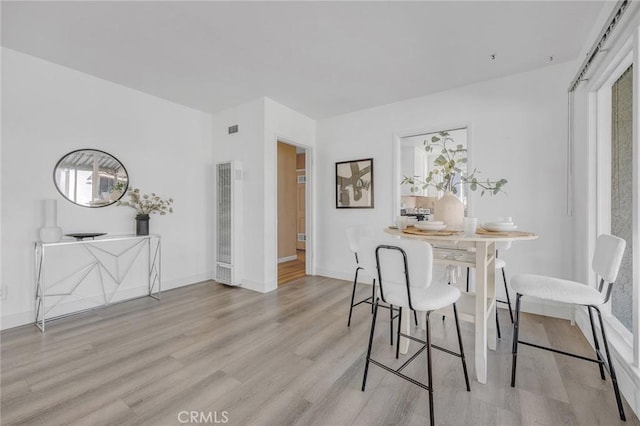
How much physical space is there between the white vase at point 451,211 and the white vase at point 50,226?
11.9 ft

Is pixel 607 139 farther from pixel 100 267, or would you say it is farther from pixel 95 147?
pixel 100 267

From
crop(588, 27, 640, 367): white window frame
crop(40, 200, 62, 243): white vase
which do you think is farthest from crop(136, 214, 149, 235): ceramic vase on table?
crop(588, 27, 640, 367): white window frame

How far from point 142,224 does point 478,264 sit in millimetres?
3674

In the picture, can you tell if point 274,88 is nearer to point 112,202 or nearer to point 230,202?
point 230,202

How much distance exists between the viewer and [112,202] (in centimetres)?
335

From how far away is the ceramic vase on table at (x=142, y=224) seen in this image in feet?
11.3

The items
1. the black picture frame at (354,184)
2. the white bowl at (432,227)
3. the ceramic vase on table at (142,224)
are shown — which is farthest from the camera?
the black picture frame at (354,184)

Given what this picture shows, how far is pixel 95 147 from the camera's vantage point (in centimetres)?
322

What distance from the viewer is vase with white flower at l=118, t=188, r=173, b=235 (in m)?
3.45

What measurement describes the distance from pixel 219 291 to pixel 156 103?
8.96 feet

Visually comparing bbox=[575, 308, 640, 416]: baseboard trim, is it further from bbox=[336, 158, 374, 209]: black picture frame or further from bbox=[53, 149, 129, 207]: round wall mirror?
bbox=[53, 149, 129, 207]: round wall mirror

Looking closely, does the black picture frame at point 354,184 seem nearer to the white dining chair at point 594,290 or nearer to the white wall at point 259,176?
the white wall at point 259,176

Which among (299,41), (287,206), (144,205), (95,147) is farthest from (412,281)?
(287,206)

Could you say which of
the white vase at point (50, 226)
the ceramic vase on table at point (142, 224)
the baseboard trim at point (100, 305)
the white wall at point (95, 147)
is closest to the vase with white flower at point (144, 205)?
the ceramic vase on table at point (142, 224)
